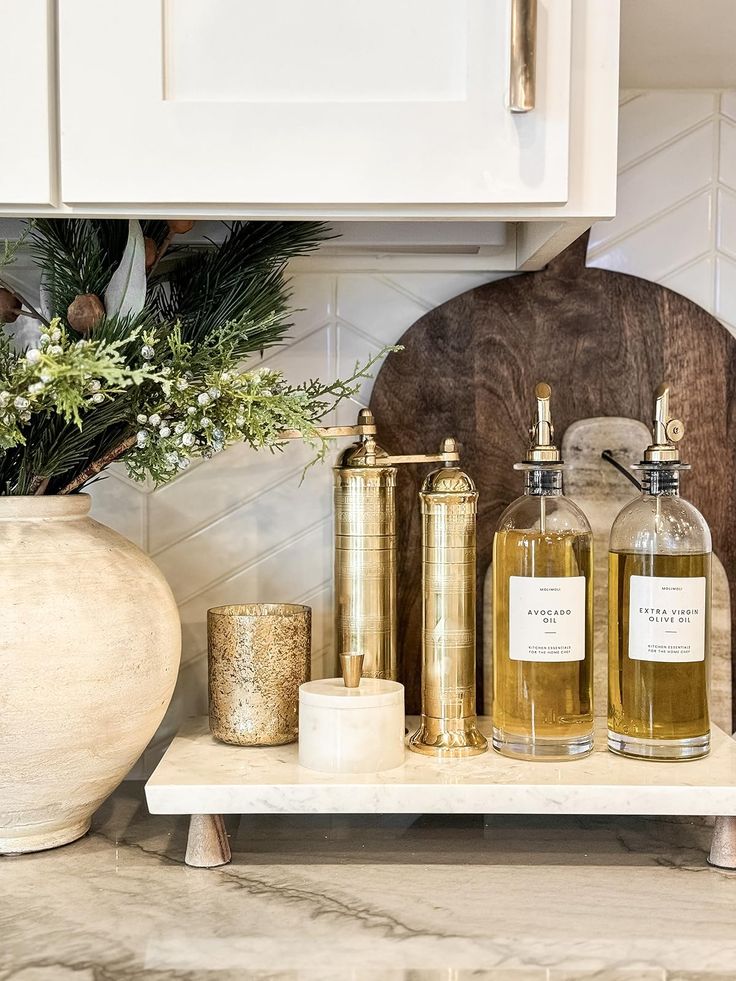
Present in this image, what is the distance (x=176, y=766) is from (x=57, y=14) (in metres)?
0.61

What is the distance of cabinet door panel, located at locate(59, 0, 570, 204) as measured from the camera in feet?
2.44

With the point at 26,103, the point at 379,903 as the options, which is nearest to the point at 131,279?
the point at 26,103

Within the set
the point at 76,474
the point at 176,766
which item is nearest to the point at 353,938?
the point at 176,766

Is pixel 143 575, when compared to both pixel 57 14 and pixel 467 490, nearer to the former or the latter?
pixel 467 490

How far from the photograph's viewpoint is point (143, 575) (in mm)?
865

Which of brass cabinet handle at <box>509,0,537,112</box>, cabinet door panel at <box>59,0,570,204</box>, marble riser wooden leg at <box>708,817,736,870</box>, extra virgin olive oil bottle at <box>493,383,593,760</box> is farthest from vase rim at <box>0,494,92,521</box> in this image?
marble riser wooden leg at <box>708,817,736,870</box>

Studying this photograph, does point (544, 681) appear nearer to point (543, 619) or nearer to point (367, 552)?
point (543, 619)

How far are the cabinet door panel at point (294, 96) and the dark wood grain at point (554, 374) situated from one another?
0.32 metres

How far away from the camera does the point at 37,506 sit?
0.84 meters

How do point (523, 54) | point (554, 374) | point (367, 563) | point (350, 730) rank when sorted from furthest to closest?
point (554, 374)
point (367, 563)
point (350, 730)
point (523, 54)

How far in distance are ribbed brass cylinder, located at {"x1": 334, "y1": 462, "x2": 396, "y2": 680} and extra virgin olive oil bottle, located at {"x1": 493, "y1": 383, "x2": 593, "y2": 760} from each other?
11 centimetres

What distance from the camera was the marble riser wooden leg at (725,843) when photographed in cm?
83

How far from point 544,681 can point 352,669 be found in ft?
0.56

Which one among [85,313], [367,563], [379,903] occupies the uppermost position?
[85,313]
